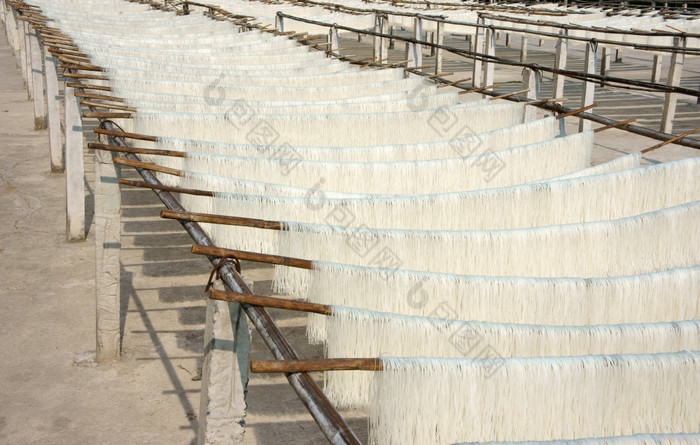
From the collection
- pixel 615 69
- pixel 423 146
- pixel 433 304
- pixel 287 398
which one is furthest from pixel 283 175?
pixel 615 69

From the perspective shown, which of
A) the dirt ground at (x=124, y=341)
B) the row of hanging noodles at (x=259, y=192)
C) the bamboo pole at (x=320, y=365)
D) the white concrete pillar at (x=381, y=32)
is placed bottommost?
the dirt ground at (x=124, y=341)

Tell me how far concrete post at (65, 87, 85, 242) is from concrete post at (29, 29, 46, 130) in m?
4.73

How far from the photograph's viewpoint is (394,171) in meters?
5.93

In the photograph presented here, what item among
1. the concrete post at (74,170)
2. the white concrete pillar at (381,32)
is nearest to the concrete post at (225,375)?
the concrete post at (74,170)

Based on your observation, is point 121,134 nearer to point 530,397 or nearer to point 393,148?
point 393,148

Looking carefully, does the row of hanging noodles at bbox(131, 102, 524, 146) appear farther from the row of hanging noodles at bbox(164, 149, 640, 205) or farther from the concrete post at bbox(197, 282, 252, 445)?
the concrete post at bbox(197, 282, 252, 445)

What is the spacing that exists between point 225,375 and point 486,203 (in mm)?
2325

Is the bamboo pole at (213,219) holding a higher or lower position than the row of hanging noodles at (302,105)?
higher

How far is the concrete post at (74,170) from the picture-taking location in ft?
28.6

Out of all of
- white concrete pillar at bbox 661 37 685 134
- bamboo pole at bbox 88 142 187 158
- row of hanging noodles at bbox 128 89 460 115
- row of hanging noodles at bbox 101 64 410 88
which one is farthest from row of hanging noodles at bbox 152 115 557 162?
white concrete pillar at bbox 661 37 685 134

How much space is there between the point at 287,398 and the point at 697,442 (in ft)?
12.9

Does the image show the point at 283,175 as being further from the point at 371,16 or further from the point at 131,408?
the point at 371,16

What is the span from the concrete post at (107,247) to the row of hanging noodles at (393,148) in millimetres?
480

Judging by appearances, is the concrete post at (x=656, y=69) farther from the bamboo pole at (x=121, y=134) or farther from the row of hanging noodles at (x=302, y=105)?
the bamboo pole at (x=121, y=134)
